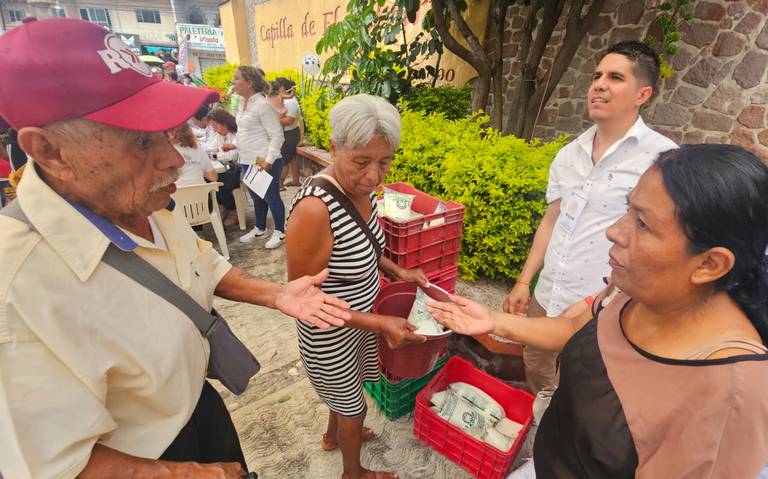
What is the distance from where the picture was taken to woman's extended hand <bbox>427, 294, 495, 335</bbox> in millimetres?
1613

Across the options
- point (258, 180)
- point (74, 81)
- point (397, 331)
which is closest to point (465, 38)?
point (258, 180)

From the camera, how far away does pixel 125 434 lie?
110 cm

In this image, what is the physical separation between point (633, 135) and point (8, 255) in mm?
2437

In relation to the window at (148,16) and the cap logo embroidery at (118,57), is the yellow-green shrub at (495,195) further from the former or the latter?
the window at (148,16)

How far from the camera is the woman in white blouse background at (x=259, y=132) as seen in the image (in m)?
4.93

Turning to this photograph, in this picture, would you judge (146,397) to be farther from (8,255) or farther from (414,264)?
(414,264)

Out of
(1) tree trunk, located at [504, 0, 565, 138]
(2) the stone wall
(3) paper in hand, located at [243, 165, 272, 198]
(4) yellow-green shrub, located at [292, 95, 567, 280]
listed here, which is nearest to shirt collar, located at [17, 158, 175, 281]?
(4) yellow-green shrub, located at [292, 95, 567, 280]

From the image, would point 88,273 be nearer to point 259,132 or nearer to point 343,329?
point 343,329

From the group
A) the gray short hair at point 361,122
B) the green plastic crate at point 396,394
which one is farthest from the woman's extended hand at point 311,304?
the green plastic crate at point 396,394

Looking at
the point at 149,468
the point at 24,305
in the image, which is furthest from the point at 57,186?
the point at 149,468

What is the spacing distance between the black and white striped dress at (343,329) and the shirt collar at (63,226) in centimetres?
80

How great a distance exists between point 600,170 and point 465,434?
1.72 m

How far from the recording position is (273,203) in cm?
526

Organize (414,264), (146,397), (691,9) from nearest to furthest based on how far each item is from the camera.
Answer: (146,397) → (414,264) → (691,9)
